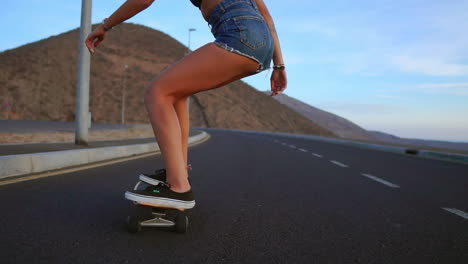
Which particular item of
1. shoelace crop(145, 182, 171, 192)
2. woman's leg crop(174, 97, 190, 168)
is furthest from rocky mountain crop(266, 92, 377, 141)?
shoelace crop(145, 182, 171, 192)

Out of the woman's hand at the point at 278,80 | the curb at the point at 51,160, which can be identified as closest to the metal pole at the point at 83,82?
the curb at the point at 51,160

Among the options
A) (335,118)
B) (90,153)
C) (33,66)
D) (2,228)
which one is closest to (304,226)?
(2,228)

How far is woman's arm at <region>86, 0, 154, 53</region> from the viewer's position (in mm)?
2598

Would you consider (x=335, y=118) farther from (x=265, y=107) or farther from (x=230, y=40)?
(x=230, y=40)

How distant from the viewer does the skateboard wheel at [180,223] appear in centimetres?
280

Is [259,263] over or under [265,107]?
under

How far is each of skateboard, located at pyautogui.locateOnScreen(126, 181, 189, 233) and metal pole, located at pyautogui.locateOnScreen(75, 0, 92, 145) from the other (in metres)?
7.55

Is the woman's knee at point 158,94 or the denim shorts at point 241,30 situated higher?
the denim shorts at point 241,30

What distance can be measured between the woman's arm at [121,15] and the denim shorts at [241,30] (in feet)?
1.51

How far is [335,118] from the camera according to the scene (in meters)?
180

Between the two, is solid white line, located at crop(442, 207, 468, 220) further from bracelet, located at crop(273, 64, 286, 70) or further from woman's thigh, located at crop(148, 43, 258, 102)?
woman's thigh, located at crop(148, 43, 258, 102)

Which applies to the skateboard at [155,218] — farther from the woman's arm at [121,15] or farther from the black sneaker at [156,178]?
the woman's arm at [121,15]

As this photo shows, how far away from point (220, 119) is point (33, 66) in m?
33.4

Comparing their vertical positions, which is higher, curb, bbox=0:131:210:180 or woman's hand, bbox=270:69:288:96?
woman's hand, bbox=270:69:288:96
